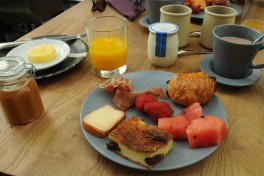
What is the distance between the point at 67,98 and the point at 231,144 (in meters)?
0.49

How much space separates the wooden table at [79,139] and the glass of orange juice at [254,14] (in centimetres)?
37

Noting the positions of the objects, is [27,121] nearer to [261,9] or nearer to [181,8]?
[181,8]

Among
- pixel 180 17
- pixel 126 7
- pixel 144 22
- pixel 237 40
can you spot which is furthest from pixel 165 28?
pixel 126 7

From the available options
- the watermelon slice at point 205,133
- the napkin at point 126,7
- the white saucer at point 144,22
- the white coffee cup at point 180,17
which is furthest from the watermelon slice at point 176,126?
the napkin at point 126,7

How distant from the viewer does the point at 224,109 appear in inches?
28.1

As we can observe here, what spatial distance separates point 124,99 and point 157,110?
12 cm

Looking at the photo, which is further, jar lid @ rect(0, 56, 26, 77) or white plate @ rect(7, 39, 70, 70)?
white plate @ rect(7, 39, 70, 70)

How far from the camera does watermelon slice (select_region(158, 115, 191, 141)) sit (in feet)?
2.05

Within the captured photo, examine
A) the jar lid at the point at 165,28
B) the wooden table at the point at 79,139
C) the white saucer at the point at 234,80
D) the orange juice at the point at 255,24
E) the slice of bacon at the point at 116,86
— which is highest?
the jar lid at the point at 165,28

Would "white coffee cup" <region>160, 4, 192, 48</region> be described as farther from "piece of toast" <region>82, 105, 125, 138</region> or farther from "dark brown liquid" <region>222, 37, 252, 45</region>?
"piece of toast" <region>82, 105, 125, 138</region>

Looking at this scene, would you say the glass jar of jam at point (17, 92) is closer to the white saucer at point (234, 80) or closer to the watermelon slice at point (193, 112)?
the watermelon slice at point (193, 112)

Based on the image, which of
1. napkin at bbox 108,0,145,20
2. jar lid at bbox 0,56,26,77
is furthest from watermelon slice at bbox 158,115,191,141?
napkin at bbox 108,0,145,20

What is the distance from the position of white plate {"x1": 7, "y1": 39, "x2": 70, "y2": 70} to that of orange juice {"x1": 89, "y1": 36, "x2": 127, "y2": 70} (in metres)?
0.12

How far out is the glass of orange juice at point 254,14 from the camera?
1.16m
